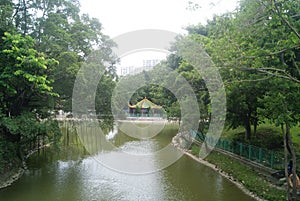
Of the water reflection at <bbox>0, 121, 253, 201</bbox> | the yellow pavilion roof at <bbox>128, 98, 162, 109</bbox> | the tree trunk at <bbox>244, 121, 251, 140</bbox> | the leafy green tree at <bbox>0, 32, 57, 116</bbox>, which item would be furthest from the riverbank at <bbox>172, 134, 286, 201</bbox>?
the yellow pavilion roof at <bbox>128, 98, 162, 109</bbox>

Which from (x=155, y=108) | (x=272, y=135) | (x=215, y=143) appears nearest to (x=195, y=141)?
(x=215, y=143)

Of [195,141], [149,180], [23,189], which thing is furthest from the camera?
[195,141]

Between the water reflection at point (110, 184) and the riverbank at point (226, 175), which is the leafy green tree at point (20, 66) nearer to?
the water reflection at point (110, 184)

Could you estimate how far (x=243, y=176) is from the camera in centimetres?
1138

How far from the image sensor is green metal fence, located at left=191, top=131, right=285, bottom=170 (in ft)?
35.8

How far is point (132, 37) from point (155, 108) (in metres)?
28.4

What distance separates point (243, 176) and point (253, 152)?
1722mm

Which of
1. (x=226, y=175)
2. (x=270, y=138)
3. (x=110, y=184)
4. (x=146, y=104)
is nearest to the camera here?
(x=110, y=184)

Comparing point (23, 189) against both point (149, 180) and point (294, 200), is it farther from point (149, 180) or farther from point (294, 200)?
point (294, 200)

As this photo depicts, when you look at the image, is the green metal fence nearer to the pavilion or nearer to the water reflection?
the water reflection

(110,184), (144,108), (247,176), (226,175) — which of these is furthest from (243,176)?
(144,108)

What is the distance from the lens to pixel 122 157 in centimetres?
1605

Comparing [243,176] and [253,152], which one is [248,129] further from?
[243,176]

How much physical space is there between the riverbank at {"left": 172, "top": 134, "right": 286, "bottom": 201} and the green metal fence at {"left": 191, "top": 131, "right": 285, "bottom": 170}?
46 cm
